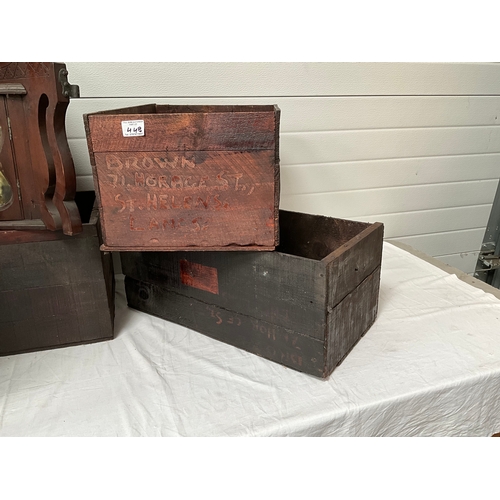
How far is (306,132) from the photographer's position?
5.47 feet

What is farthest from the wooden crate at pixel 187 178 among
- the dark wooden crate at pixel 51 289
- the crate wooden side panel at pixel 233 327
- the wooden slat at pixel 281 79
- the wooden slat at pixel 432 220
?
the wooden slat at pixel 432 220

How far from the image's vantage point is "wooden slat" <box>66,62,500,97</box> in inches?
55.6

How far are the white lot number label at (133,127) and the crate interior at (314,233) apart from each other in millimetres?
540

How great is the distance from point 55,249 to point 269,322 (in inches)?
22.0

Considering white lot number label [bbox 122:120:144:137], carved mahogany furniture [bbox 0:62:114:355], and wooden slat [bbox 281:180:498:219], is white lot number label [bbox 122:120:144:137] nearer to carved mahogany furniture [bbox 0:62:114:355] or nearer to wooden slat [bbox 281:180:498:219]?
carved mahogany furniture [bbox 0:62:114:355]

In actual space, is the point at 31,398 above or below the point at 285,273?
below

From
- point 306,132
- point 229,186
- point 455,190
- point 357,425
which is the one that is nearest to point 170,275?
point 229,186

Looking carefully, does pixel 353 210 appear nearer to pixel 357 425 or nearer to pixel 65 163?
pixel 357 425

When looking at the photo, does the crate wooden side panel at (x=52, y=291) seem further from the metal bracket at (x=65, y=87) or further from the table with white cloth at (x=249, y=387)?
the metal bracket at (x=65, y=87)

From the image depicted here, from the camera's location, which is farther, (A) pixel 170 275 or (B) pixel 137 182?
(A) pixel 170 275

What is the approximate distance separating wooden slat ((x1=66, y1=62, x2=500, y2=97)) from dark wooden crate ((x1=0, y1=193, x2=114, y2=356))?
51 centimetres

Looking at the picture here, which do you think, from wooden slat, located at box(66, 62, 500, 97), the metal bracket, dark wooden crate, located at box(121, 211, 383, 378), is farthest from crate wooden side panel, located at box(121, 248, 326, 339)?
wooden slat, located at box(66, 62, 500, 97)


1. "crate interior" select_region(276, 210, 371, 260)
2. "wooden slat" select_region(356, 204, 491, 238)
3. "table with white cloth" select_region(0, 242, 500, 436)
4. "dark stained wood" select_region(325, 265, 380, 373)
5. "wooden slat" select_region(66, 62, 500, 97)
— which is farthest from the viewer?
"wooden slat" select_region(356, 204, 491, 238)

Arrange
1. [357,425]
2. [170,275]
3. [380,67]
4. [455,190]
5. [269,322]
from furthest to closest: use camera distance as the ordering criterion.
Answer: [455,190]
[380,67]
[170,275]
[269,322]
[357,425]
